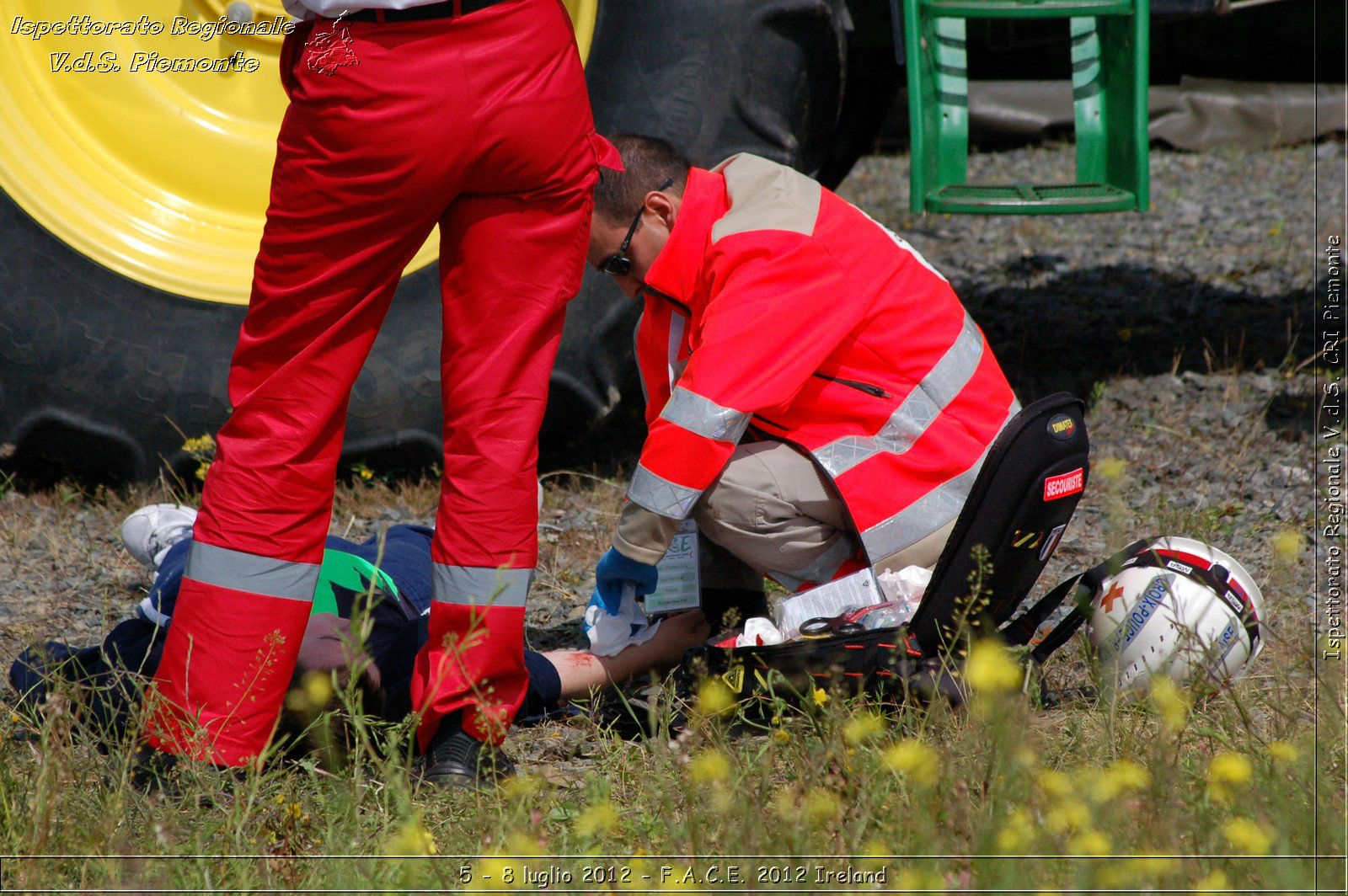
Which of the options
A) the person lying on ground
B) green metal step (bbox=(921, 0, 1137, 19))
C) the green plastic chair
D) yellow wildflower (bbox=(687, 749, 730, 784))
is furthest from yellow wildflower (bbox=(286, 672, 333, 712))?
green metal step (bbox=(921, 0, 1137, 19))

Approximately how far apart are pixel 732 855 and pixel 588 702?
934 millimetres

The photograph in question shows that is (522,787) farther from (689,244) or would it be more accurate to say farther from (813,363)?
(689,244)

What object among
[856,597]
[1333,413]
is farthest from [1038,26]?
[856,597]

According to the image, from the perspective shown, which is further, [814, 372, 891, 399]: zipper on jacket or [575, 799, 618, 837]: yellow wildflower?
[814, 372, 891, 399]: zipper on jacket

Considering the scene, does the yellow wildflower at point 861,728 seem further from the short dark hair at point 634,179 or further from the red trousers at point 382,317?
the short dark hair at point 634,179

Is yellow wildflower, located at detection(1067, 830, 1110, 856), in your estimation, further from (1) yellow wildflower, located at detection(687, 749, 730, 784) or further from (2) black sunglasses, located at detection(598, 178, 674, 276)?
(2) black sunglasses, located at detection(598, 178, 674, 276)

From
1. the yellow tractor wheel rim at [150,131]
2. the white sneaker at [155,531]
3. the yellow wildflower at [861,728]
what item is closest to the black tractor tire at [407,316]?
the yellow tractor wheel rim at [150,131]

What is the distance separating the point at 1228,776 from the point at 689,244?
4.18 feet

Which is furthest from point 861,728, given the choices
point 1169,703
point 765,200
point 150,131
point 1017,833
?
point 150,131

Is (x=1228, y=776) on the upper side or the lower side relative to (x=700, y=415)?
lower

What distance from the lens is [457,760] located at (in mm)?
1958

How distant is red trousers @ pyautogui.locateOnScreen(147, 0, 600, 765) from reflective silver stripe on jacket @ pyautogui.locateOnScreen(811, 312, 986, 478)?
0.58 m

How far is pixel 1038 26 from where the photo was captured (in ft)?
12.7

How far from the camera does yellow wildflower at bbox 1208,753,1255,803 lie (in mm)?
1395
